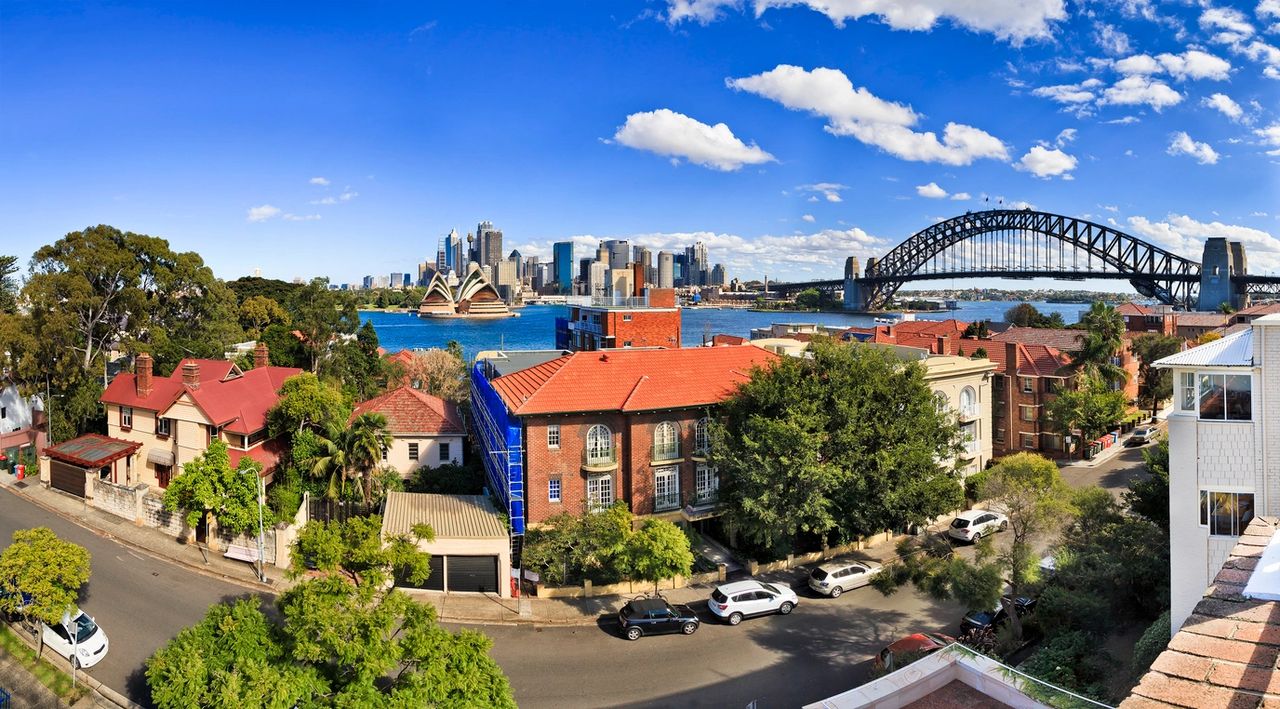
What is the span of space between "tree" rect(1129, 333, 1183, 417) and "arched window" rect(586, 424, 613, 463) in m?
52.0

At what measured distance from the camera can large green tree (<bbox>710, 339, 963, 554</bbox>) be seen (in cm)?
2942

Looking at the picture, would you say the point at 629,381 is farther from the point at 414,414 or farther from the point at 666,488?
the point at 414,414

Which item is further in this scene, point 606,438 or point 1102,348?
point 1102,348

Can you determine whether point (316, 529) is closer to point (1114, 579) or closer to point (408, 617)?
point (408, 617)

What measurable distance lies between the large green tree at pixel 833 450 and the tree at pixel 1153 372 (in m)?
40.5

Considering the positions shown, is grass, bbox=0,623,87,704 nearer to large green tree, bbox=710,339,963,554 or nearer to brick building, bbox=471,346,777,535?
brick building, bbox=471,346,777,535

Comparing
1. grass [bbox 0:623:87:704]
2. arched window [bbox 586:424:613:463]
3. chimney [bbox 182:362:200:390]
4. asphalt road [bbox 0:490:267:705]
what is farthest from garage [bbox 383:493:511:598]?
chimney [bbox 182:362:200:390]

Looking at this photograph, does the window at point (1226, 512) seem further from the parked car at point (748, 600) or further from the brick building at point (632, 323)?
the brick building at point (632, 323)

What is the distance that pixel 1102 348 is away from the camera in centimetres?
5362

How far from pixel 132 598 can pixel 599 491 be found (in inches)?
706

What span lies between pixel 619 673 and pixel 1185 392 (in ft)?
57.0

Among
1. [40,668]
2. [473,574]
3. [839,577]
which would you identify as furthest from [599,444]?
[40,668]

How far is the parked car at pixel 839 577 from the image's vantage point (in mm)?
29281

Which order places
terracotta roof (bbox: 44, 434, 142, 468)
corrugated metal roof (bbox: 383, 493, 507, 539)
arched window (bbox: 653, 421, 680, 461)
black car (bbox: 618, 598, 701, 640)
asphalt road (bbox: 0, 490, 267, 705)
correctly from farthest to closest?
terracotta roof (bbox: 44, 434, 142, 468)
arched window (bbox: 653, 421, 680, 461)
corrugated metal roof (bbox: 383, 493, 507, 539)
black car (bbox: 618, 598, 701, 640)
asphalt road (bbox: 0, 490, 267, 705)
